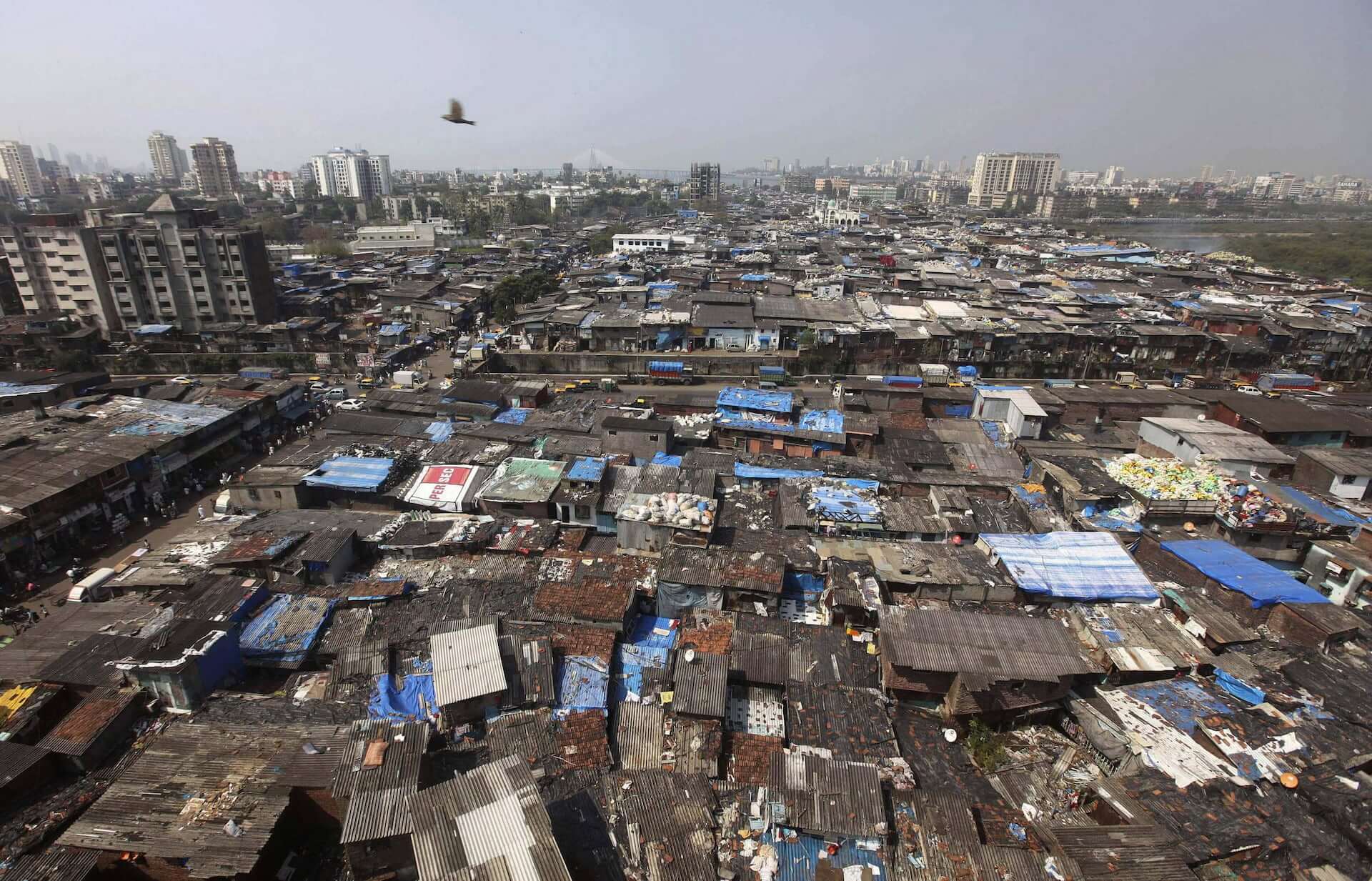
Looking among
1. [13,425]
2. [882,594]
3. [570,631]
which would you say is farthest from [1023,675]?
[13,425]

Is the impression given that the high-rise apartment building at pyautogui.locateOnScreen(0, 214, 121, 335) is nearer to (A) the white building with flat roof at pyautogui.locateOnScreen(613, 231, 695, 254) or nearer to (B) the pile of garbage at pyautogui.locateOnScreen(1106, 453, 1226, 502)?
(A) the white building with flat roof at pyautogui.locateOnScreen(613, 231, 695, 254)

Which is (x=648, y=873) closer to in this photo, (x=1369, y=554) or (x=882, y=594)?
(x=882, y=594)

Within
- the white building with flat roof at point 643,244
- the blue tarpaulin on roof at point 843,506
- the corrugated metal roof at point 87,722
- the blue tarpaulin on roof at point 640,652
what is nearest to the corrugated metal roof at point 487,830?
the blue tarpaulin on roof at point 640,652

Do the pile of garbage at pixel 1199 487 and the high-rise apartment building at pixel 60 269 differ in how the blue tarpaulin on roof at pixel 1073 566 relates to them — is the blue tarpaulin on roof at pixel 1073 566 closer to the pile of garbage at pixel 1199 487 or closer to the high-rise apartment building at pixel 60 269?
the pile of garbage at pixel 1199 487

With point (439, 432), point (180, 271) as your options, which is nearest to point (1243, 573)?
point (439, 432)

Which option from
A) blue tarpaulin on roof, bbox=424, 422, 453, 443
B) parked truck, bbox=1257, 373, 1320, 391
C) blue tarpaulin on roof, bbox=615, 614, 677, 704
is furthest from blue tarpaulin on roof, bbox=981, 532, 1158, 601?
parked truck, bbox=1257, 373, 1320, 391
